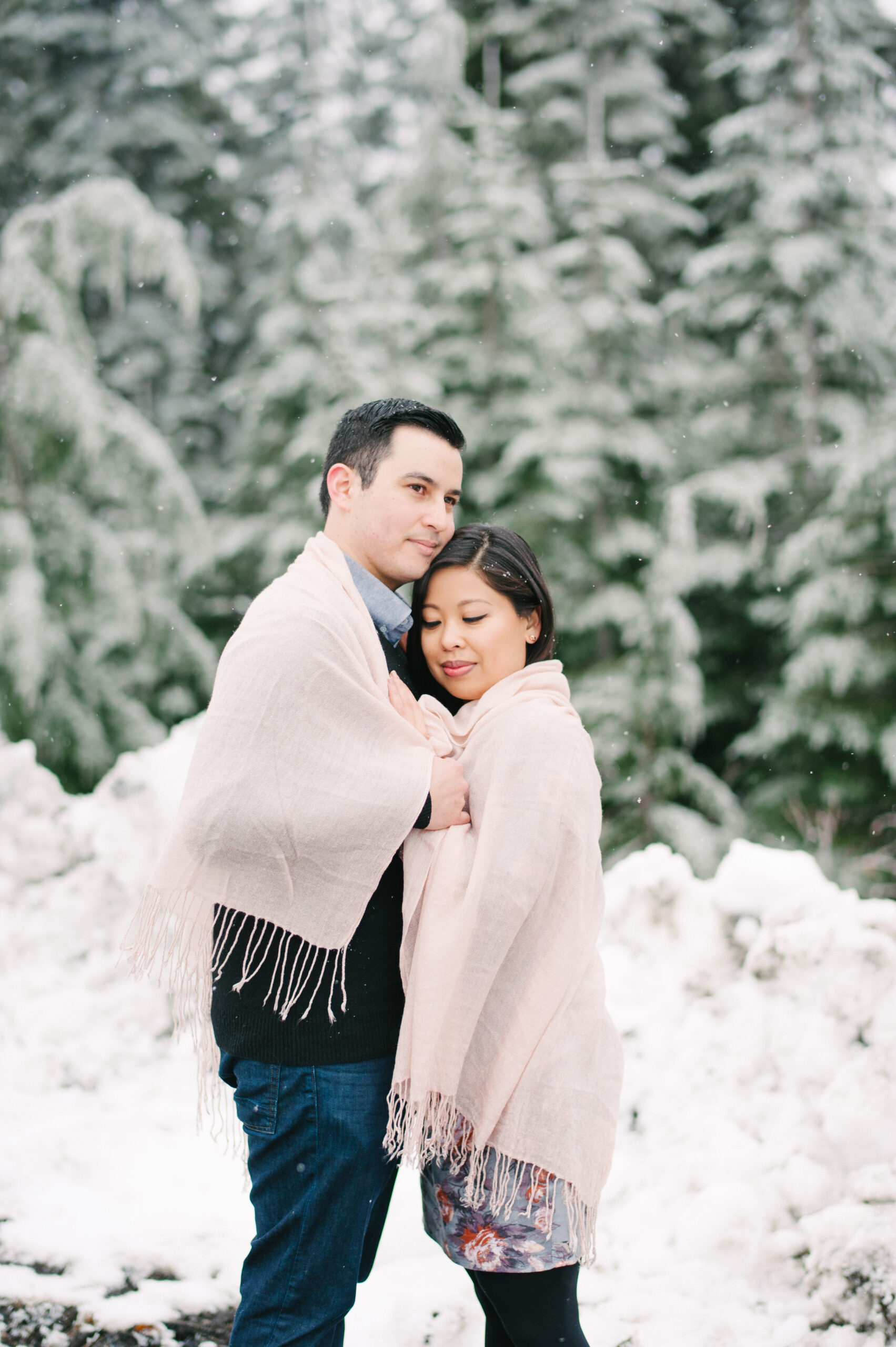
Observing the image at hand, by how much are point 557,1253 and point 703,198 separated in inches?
406

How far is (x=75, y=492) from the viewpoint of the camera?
19.8ft

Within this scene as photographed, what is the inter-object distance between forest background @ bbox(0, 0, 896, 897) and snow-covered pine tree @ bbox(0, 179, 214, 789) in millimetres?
23

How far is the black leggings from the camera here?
5.59ft

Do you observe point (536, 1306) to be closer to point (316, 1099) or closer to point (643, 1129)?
point (316, 1099)

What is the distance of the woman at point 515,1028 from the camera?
1.67m

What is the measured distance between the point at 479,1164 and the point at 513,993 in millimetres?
322

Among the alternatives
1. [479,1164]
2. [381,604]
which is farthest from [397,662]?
[479,1164]

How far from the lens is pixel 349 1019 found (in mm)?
1732

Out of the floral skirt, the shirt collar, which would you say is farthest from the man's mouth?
the floral skirt

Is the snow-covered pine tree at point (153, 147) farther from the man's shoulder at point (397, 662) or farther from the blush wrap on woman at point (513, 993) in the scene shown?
the blush wrap on woman at point (513, 993)

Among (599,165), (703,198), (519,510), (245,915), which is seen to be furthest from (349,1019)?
(703,198)

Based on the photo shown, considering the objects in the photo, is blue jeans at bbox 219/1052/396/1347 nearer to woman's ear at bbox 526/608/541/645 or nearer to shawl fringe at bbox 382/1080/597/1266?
shawl fringe at bbox 382/1080/597/1266

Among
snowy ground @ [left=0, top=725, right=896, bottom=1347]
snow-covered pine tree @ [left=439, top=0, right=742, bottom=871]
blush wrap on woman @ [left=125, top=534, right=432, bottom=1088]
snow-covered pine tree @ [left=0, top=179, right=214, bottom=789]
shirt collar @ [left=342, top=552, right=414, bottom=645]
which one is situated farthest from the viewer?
snow-covered pine tree @ [left=439, top=0, right=742, bottom=871]

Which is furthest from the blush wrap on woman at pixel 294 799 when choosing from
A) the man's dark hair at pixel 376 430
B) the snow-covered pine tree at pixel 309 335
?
the snow-covered pine tree at pixel 309 335
